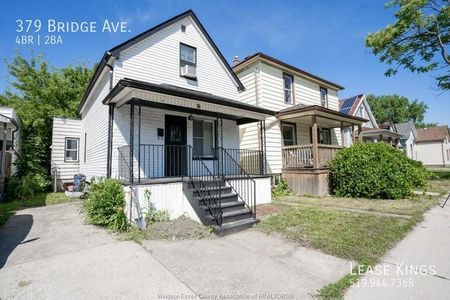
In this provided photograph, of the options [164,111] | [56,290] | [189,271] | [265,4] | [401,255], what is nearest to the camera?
[56,290]

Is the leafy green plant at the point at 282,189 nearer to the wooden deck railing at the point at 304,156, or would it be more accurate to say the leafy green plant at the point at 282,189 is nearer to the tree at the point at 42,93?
the wooden deck railing at the point at 304,156

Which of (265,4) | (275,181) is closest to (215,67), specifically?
(265,4)

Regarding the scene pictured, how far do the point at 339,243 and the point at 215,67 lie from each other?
8691 mm

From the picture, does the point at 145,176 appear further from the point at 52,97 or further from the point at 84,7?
the point at 52,97

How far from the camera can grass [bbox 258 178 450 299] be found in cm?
418

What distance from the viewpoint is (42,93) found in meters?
18.4

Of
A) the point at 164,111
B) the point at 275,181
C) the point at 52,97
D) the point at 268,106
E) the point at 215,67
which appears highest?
the point at 52,97

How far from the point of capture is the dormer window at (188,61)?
9.66 m

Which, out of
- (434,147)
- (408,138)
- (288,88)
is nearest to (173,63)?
(288,88)

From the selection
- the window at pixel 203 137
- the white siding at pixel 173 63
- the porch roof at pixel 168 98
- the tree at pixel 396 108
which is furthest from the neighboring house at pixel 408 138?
the window at pixel 203 137

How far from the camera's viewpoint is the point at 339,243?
4.66 meters

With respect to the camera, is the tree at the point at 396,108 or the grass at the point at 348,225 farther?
the tree at the point at 396,108

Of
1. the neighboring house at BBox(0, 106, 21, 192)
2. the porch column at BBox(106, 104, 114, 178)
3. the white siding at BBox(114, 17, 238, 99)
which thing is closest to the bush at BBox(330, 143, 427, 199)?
the white siding at BBox(114, 17, 238, 99)

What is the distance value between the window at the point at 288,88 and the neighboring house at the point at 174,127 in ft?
10.9
